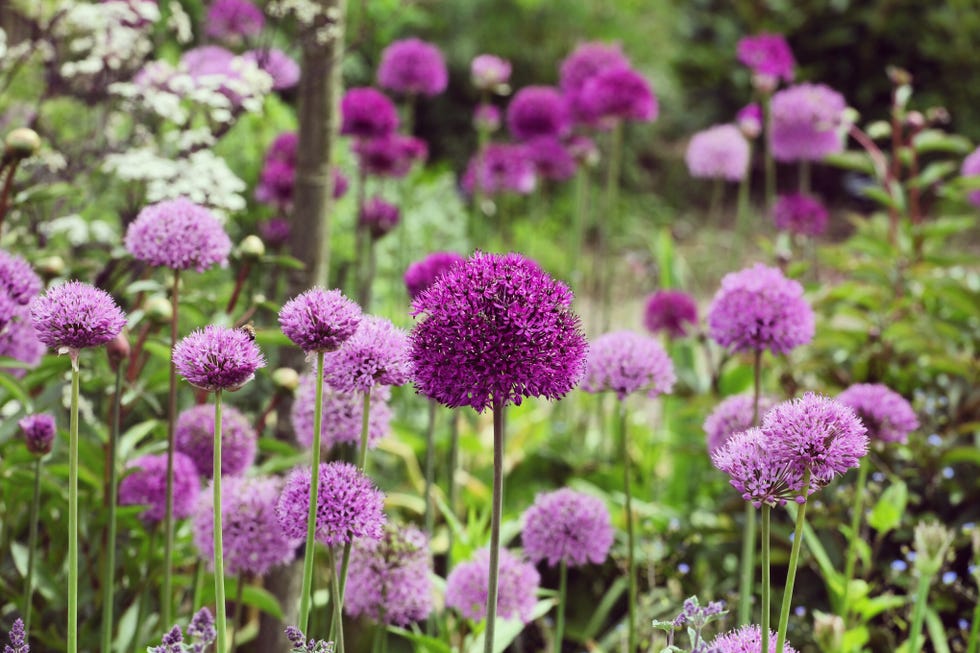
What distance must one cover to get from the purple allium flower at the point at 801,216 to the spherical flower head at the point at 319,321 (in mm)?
2705

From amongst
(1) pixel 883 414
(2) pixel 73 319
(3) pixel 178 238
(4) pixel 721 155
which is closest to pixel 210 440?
(3) pixel 178 238

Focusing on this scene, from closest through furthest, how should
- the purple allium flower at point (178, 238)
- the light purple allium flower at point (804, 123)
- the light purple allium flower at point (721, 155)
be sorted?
1. the purple allium flower at point (178, 238)
2. the light purple allium flower at point (804, 123)
3. the light purple allium flower at point (721, 155)

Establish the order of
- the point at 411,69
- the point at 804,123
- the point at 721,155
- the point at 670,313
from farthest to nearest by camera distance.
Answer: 1. the point at 721,155
2. the point at 411,69
3. the point at 804,123
4. the point at 670,313

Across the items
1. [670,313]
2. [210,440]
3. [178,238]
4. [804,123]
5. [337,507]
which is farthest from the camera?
[804,123]

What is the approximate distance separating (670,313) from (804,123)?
942mm

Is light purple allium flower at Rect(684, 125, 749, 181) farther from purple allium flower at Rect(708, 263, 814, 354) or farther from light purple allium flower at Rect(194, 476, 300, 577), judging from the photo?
light purple allium flower at Rect(194, 476, 300, 577)

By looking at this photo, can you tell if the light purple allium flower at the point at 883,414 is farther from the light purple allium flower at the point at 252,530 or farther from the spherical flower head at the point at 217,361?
the spherical flower head at the point at 217,361

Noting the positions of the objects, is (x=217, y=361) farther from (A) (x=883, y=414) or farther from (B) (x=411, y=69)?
(B) (x=411, y=69)

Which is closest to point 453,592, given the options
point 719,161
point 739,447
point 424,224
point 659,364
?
point 659,364

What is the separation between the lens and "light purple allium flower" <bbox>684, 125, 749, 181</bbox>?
12.7ft

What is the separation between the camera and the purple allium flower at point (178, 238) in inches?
62.9

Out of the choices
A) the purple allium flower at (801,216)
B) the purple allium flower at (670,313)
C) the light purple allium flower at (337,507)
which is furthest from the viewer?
the purple allium flower at (801,216)

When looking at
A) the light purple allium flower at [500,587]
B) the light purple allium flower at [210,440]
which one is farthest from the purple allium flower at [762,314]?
the light purple allium flower at [210,440]

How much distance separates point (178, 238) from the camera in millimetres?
1601
